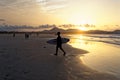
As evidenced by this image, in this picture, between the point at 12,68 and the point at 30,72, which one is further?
the point at 12,68

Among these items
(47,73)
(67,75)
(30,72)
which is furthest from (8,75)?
(67,75)

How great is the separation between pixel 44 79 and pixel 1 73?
2.54 metres

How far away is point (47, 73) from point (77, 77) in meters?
1.80

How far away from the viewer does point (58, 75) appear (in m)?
11.6

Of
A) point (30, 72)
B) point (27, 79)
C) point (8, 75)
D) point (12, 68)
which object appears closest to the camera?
point (27, 79)

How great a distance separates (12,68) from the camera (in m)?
12.9

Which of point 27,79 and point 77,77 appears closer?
point 27,79

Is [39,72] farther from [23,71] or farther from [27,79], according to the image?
[27,79]

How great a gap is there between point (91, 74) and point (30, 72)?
11.5 ft

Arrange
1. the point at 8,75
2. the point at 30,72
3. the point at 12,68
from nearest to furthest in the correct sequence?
1. the point at 8,75
2. the point at 30,72
3. the point at 12,68

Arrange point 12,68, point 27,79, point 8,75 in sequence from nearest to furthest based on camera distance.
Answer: point 27,79 < point 8,75 < point 12,68

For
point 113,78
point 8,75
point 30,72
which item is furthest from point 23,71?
point 113,78

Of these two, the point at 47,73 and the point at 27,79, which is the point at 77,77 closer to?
the point at 47,73

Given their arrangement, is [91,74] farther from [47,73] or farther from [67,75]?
[47,73]
